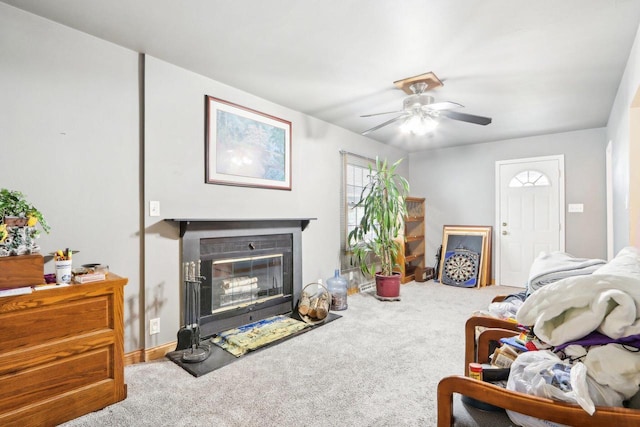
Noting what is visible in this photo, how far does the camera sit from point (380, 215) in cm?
443

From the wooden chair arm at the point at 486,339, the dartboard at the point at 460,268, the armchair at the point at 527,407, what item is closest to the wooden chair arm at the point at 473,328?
the wooden chair arm at the point at 486,339

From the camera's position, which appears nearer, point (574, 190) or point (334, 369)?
point (334, 369)

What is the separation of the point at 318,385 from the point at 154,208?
182 cm

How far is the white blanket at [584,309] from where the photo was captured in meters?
0.90

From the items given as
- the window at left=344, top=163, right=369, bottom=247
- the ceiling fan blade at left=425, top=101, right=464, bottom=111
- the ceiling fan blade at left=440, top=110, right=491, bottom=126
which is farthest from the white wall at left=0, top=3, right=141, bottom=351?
the window at left=344, top=163, right=369, bottom=247

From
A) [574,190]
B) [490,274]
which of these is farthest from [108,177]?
[574,190]

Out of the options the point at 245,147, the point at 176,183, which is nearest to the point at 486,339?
the point at 176,183

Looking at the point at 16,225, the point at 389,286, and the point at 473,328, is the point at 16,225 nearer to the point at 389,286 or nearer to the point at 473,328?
the point at 473,328

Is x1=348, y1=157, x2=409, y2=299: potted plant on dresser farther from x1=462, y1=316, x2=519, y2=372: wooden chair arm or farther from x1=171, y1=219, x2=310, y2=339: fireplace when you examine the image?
x1=462, y1=316, x2=519, y2=372: wooden chair arm

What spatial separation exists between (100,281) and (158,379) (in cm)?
81

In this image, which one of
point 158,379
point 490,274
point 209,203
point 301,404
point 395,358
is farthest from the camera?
point 490,274

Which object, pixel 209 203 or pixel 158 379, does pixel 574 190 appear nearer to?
pixel 209 203

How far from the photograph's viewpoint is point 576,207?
482cm

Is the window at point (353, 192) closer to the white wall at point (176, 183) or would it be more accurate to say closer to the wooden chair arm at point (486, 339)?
the white wall at point (176, 183)
